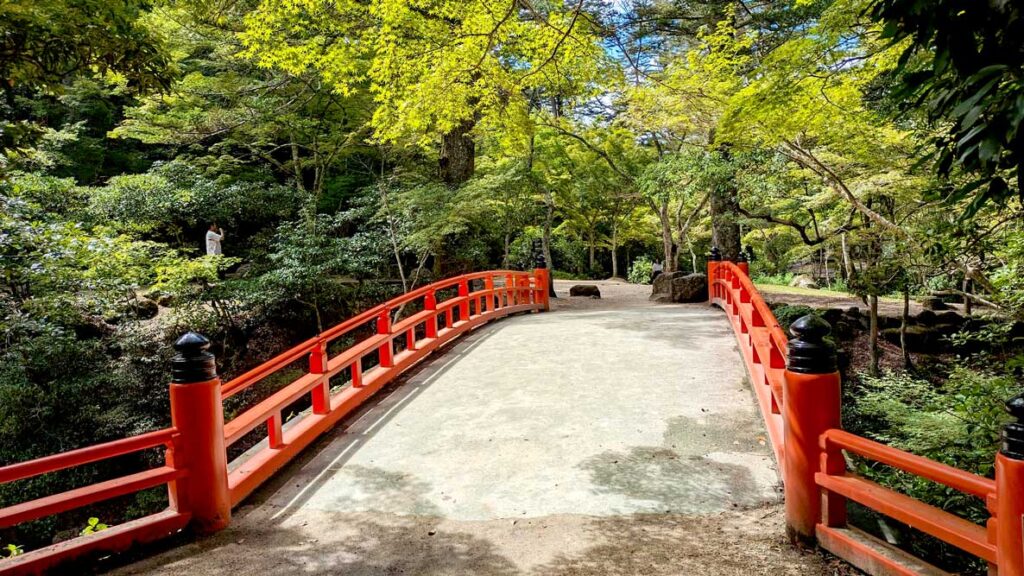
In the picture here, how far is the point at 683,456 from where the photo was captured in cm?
466

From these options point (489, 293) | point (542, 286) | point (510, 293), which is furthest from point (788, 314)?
point (489, 293)

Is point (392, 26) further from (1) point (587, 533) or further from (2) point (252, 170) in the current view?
(1) point (587, 533)

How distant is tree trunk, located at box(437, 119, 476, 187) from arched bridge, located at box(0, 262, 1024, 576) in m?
8.41

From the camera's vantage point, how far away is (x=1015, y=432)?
2094 millimetres

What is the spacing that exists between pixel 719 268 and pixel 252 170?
1166 cm

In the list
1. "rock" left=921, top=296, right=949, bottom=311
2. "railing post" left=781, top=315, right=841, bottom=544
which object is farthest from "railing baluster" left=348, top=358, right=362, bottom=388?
"rock" left=921, top=296, right=949, bottom=311

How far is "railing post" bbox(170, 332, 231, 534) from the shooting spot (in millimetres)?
3650

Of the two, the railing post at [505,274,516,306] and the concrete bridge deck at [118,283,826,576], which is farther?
the railing post at [505,274,516,306]

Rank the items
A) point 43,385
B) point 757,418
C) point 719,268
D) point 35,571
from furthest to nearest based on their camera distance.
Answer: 1. point 719,268
2. point 43,385
3. point 757,418
4. point 35,571

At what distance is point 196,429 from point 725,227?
1456 cm

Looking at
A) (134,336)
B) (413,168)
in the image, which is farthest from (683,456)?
(413,168)

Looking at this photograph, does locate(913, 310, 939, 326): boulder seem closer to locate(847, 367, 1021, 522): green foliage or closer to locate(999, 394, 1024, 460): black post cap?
locate(847, 367, 1021, 522): green foliage

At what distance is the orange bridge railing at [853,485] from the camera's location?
6.98 feet

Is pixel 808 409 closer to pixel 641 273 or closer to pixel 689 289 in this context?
pixel 689 289
